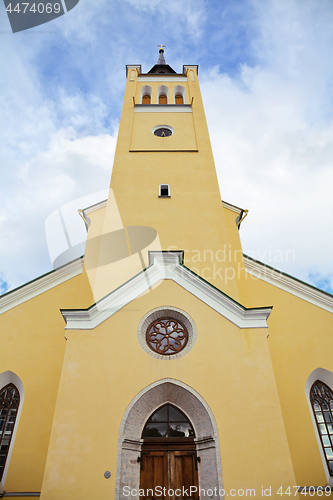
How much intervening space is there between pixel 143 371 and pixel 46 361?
361 cm

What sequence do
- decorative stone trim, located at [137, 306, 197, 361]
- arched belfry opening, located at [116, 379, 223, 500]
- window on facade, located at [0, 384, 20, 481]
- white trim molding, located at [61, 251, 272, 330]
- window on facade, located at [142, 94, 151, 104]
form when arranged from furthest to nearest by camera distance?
window on facade, located at [142, 94, 151, 104]
window on facade, located at [0, 384, 20, 481]
white trim molding, located at [61, 251, 272, 330]
decorative stone trim, located at [137, 306, 197, 361]
arched belfry opening, located at [116, 379, 223, 500]

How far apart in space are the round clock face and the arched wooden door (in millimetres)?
12080

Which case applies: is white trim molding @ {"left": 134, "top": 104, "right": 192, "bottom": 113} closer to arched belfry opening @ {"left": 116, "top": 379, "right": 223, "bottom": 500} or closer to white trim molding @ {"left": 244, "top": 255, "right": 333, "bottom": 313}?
white trim molding @ {"left": 244, "top": 255, "right": 333, "bottom": 313}

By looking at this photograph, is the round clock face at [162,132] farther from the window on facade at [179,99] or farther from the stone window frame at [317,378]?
the stone window frame at [317,378]

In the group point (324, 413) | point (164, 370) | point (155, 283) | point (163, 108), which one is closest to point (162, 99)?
point (163, 108)

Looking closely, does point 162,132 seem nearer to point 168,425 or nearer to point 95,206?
point 95,206

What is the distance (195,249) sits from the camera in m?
11.7

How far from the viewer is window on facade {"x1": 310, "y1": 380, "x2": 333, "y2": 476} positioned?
895cm

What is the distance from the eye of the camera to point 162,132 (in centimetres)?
1602

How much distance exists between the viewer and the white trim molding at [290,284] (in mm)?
11219

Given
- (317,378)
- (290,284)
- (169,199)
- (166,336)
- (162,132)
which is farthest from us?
(162,132)

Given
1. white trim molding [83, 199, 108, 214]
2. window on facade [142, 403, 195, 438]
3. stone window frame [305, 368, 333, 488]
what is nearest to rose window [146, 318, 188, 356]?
window on facade [142, 403, 195, 438]

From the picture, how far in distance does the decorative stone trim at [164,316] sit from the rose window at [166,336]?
0.42ft

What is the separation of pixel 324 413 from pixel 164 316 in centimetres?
533
